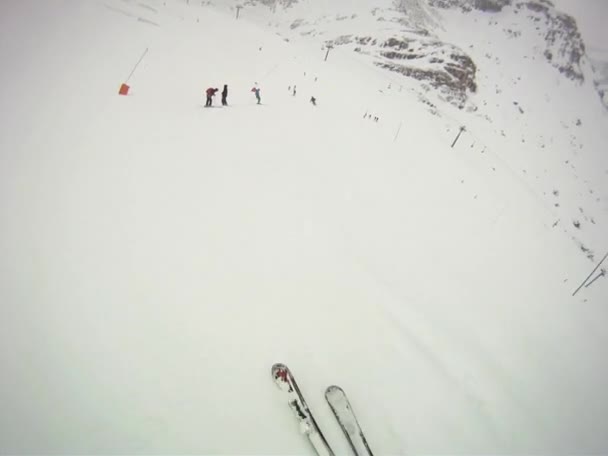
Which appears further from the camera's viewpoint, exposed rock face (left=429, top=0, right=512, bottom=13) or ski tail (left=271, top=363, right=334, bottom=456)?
exposed rock face (left=429, top=0, right=512, bottom=13)

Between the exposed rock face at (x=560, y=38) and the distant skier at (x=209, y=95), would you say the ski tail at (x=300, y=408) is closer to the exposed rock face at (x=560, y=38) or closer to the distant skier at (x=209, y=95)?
the distant skier at (x=209, y=95)

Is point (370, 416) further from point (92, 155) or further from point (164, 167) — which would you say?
point (92, 155)

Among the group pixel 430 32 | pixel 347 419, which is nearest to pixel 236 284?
pixel 347 419

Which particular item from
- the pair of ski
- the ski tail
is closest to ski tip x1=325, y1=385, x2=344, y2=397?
the pair of ski

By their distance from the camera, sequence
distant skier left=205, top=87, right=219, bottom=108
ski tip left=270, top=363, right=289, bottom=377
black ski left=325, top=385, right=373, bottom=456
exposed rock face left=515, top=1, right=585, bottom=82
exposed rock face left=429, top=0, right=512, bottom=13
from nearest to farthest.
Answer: black ski left=325, top=385, right=373, bottom=456
ski tip left=270, top=363, right=289, bottom=377
distant skier left=205, top=87, right=219, bottom=108
exposed rock face left=515, top=1, right=585, bottom=82
exposed rock face left=429, top=0, right=512, bottom=13

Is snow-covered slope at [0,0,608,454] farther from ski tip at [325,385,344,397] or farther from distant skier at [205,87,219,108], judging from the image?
distant skier at [205,87,219,108]

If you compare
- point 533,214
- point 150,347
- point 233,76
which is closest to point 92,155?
point 150,347

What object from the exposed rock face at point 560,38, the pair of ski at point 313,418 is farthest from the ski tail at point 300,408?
the exposed rock face at point 560,38

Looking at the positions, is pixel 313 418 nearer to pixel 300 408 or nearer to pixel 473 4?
pixel 300 408
